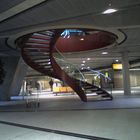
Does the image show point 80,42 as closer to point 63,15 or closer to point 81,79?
point 81,79

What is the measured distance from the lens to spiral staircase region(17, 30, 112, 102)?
41.6 ft

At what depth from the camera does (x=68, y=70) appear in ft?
53.7

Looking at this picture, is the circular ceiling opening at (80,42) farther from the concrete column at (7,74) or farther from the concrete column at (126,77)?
the concrete column at (7,74)

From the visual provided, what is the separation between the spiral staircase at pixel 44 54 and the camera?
12691mm

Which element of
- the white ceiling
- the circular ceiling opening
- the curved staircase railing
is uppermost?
the circular ceiling opening

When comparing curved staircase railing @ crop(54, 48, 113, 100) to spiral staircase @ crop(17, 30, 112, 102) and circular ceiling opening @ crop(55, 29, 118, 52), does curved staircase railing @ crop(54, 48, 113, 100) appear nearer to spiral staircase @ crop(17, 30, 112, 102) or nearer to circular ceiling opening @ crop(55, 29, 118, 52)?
spiral staircase @ crop(17, 30, 112, 102)

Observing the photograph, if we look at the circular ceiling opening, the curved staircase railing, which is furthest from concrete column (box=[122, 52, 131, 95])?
the circular ceiling opening

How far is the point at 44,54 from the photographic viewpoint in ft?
44.4

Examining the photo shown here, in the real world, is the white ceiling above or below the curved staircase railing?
above

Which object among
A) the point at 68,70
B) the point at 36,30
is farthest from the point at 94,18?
the point at 68,70

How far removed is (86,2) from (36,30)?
4.32m

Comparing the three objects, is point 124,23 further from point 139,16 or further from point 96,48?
point 96,48

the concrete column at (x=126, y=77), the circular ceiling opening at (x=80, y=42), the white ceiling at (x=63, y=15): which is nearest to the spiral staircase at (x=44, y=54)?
the white ceiling at (x=63, y=15)

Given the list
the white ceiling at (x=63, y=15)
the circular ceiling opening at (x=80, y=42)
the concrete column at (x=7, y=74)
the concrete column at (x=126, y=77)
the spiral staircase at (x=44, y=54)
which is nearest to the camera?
the white ceiling at (x=63, y=15)
